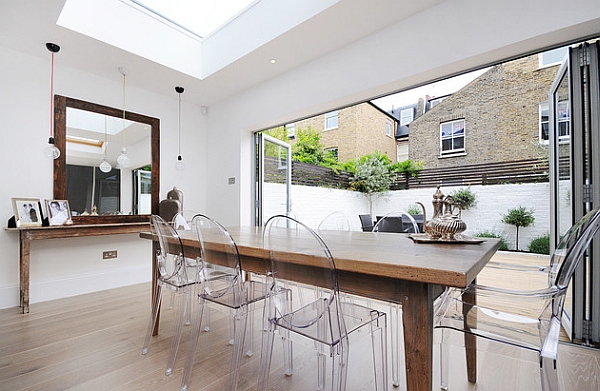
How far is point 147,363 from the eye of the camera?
1747mm

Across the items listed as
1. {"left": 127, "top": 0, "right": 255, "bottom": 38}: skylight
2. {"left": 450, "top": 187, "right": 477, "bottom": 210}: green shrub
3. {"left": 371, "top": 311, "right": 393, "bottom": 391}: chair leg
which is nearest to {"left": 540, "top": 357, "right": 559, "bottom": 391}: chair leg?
{"left": 371, "top": 311, "right": 393, "bottom": 391}: chair leg

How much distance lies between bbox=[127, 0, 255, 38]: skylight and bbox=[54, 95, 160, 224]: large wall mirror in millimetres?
1312

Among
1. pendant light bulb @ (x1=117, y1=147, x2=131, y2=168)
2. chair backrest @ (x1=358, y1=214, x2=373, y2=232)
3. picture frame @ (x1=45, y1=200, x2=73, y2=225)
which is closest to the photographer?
picture frame @ (x1=45, y1=200, x2=73, y2=225)

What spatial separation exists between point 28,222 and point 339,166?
6.09m

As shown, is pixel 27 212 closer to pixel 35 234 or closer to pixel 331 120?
pixel 35 234

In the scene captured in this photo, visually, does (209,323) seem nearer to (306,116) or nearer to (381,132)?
(306,116)

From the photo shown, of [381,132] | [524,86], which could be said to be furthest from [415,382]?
[381,132]

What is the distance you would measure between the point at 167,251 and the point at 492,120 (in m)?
7.61

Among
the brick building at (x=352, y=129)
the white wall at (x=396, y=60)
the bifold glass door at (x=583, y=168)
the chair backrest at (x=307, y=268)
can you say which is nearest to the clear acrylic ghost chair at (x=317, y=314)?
the chair backrest at (x=307, y=268)

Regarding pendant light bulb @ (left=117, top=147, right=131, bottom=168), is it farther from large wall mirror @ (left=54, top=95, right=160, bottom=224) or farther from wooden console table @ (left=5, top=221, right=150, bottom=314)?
wooden console table @ (left=5, top=221, right=150, bottom=314)

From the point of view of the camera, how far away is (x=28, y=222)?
2.79 metres

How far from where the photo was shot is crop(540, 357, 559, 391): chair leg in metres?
0.97

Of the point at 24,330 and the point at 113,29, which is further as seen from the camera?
the point at 113,29

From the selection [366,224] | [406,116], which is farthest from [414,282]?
[406,116]
